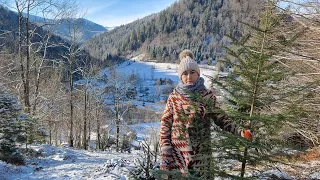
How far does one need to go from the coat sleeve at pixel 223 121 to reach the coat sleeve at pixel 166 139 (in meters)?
0.41

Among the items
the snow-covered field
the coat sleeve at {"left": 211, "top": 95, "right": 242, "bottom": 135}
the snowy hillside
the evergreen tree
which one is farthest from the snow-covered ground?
the snowy hillside

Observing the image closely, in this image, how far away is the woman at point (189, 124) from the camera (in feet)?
6.72

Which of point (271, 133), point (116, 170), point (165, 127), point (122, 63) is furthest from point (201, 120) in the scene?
point (122, 63)

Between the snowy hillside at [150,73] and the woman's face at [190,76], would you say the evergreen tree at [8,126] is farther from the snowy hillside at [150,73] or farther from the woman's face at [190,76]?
the snowy hillside at [150,73]

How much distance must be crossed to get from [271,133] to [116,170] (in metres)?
6.96

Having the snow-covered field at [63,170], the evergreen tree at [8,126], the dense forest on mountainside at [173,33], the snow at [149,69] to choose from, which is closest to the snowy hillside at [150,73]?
the snow at [149,69]

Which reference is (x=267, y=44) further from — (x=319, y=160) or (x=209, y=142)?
(x=319, y=160)

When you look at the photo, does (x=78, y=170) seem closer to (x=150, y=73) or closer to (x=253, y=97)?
(x=253, y=97)

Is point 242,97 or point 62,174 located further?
point 62,174

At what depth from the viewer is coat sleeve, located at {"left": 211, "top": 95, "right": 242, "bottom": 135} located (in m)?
1.97

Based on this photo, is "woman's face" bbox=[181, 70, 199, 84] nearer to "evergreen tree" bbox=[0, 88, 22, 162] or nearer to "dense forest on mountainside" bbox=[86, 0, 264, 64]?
"evergreen tree" bbox=[0, 88, 22, 162]

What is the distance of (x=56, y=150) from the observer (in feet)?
43.2

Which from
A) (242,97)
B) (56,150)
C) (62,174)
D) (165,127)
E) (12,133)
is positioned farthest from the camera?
(56,150)

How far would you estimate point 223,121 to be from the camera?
2.06 metres
